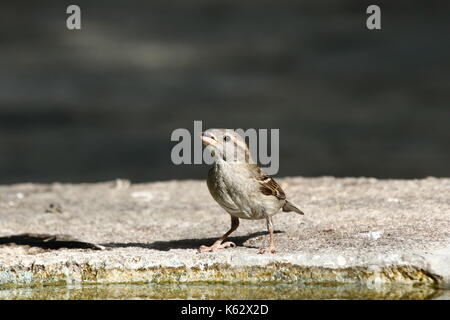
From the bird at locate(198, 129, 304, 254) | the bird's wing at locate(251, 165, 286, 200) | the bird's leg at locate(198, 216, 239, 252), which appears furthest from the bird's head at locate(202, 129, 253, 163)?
the bird's leg at locate(198, 216, 239, 252)

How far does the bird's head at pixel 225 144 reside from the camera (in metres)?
5.96

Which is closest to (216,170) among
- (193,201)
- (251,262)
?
(251,262)

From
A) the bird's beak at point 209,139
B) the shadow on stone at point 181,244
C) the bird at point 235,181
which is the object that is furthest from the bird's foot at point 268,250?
the bird's beak at point 209,139

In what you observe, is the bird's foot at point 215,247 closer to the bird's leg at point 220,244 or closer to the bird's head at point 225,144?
the bird's leg at point 220,244

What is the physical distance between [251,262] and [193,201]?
11.6 feet

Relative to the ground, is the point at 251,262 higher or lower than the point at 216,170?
lower

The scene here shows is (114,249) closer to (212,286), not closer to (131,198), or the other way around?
(212,286)

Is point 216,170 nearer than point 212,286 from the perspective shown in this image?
No

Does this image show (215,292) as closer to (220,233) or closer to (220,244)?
(220,244)

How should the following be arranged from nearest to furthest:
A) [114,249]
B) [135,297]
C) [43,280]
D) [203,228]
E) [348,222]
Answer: [135,297], [43,280], [114,249], [348,222], [203,228]

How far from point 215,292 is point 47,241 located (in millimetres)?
2113

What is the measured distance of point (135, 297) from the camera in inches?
208

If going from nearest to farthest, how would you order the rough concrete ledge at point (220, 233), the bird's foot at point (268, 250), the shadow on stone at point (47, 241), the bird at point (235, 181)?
the rough concrete ledge at point (220, 233) → the bird's foot at point (268, 250) → the bird at point (235, 181) → the shadow on stone at point (47, 241)

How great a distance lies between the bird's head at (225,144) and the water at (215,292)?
3.12 feet
